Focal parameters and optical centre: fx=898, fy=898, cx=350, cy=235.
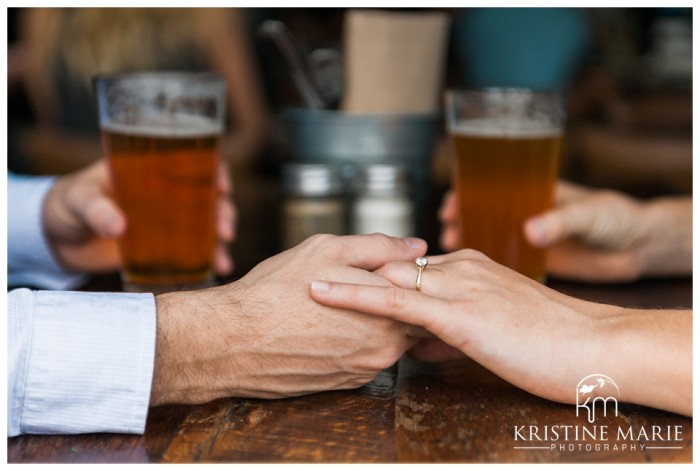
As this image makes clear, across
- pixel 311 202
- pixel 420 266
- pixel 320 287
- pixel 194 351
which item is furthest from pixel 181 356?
pixel 311 202

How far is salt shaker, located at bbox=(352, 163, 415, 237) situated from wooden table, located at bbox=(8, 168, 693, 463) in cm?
48

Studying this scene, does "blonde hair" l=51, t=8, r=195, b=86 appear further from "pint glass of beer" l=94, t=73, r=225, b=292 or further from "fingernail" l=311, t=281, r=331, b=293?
"fingernail" l=311, t=281, r=331, b=293

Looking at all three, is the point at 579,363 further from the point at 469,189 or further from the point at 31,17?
the point at 31,17

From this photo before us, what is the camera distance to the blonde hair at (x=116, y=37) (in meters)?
2.67

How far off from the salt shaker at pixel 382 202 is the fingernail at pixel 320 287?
1.64ft

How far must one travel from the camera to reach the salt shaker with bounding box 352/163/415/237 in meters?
1.42

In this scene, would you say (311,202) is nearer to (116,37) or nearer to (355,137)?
(355,137)

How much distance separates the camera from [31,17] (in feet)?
9.09

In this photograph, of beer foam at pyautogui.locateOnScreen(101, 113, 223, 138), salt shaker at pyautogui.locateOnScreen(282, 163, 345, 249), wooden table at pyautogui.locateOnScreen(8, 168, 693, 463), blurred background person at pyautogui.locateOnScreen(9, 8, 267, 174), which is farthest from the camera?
blurred background person at pyautogui.locateOnScreen(9, 8, 267, 174)

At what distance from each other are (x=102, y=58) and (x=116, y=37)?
8cm

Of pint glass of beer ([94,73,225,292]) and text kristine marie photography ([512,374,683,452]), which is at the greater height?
pint glass of beer ([94,73,225,292])

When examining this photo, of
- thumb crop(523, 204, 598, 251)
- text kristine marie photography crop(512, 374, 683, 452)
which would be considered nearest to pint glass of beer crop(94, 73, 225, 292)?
thumb crop(523, 204, 598, 251)

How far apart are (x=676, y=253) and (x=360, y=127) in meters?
0.57

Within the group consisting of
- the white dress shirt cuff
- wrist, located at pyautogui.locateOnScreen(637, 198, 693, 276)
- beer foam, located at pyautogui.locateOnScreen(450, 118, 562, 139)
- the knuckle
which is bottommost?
wrist, located at pyautogui.locateOnScreen(637, 198, 693, 276)
